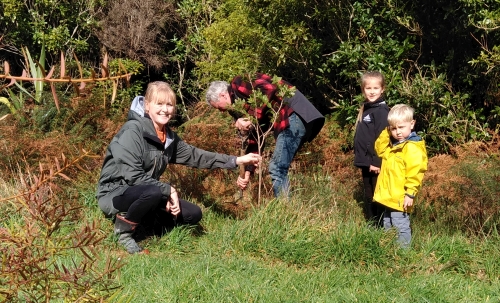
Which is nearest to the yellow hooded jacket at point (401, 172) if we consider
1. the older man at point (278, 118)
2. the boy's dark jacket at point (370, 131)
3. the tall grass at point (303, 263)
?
the tall grass at point (303, 263)

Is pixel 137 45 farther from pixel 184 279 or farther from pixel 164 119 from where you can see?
pixel 184 279

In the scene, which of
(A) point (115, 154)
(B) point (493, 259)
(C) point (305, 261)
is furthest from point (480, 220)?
(A) point (115, 154)

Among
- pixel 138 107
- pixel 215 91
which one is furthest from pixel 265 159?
pixel 138 107

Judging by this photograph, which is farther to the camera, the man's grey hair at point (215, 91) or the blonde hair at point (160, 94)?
the man's grey hair at point (215, 91)

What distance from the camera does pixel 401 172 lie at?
19.0 feet

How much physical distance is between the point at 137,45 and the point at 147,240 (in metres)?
8.76

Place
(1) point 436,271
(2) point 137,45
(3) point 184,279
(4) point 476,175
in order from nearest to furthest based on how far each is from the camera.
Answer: (3) point 184,279 < (1) point 436,271 < (4) point 476,175 < (2) point 137,45

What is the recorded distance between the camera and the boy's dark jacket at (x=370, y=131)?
647 cm

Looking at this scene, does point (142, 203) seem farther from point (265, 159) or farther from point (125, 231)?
point (265, 159)

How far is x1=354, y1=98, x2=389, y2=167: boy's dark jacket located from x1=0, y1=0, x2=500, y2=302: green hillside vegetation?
61cm

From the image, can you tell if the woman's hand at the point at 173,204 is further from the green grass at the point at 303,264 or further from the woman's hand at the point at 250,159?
the woman's hand at the point at 250,159

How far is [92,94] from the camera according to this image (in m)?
8.94

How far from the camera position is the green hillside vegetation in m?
2.39

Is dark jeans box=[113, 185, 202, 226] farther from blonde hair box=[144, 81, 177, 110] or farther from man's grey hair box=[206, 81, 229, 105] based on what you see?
man's grey hair box=[206, 81, 229, 105]
